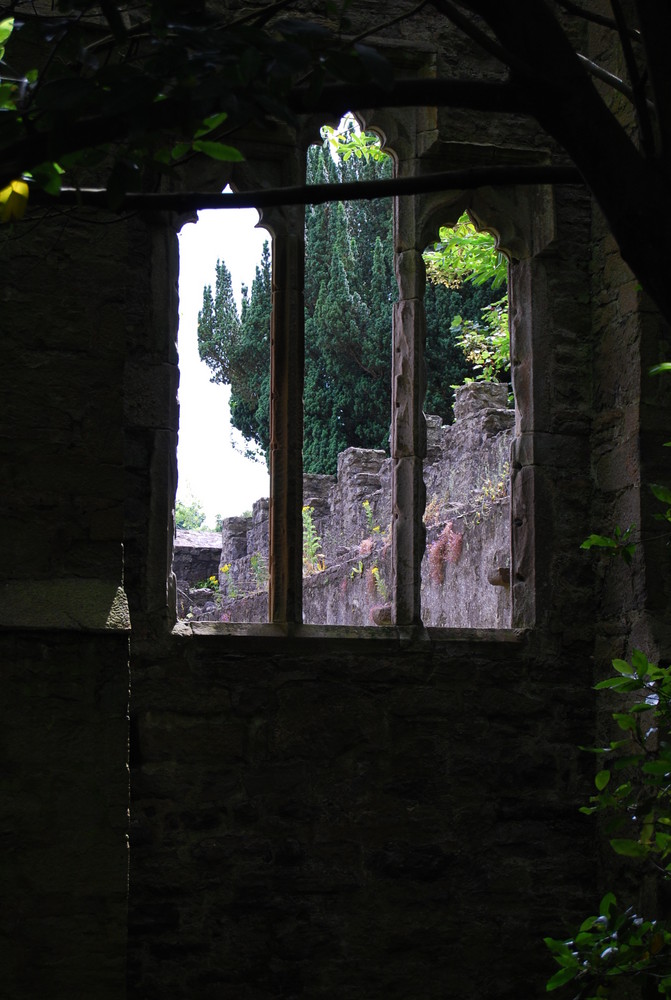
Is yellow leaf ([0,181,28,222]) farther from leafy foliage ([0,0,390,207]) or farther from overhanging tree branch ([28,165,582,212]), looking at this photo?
leafy foliage ([0,0,390,207])

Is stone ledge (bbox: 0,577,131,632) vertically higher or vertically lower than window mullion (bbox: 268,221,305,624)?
lower

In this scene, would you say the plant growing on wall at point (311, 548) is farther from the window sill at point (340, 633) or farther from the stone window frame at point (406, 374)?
the window sill at point (340, 633)

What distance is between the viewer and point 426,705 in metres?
4.67

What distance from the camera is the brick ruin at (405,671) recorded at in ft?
14.5

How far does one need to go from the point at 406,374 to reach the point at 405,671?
113 centimetres

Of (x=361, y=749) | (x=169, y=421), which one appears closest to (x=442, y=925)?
(x=361, y=749)

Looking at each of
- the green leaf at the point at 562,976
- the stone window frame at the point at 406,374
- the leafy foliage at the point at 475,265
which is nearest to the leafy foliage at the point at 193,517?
the leafy foliage at the point at 475,265

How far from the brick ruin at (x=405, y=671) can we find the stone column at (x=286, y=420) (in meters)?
0.01

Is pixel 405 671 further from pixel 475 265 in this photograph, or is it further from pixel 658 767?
pixel 475 265

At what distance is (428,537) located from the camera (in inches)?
436

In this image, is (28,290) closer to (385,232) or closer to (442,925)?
(442,925)

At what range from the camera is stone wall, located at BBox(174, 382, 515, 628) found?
26.9 ft

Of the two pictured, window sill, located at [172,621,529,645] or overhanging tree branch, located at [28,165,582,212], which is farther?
window sill, located at [172,621,529,645]

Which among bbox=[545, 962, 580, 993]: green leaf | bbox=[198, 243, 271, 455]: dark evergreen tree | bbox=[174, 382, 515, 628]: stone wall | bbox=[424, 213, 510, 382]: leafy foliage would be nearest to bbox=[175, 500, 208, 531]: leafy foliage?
bbox=[198, 243, 271, 455]: dark evergreen tree
